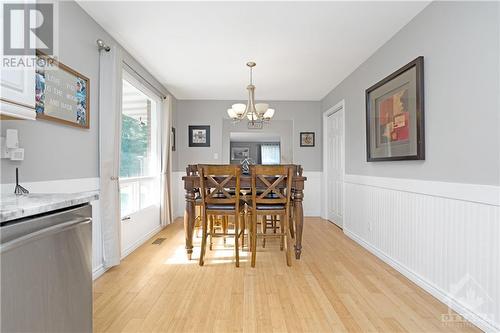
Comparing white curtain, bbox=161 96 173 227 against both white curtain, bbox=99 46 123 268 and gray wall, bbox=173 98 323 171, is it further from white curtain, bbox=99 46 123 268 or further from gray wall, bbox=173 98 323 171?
white curtain, bbox=99 46 123 268

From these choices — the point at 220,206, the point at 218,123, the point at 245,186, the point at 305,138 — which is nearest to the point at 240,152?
the point at 218,123

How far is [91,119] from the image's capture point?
2.44 m

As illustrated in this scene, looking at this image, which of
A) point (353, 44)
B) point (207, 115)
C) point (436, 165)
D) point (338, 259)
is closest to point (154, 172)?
point (207, 115)

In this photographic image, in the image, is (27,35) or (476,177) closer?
(27,35)

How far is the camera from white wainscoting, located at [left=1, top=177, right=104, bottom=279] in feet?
5.73

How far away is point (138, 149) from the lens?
147 inches

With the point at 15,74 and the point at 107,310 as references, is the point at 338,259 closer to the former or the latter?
the point at 107,310

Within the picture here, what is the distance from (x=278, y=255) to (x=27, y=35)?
9.19 feet

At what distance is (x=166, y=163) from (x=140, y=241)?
1.39 meters

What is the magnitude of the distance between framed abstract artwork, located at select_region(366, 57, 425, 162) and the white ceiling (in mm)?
492

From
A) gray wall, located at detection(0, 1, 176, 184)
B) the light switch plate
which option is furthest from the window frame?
the light switch plate
